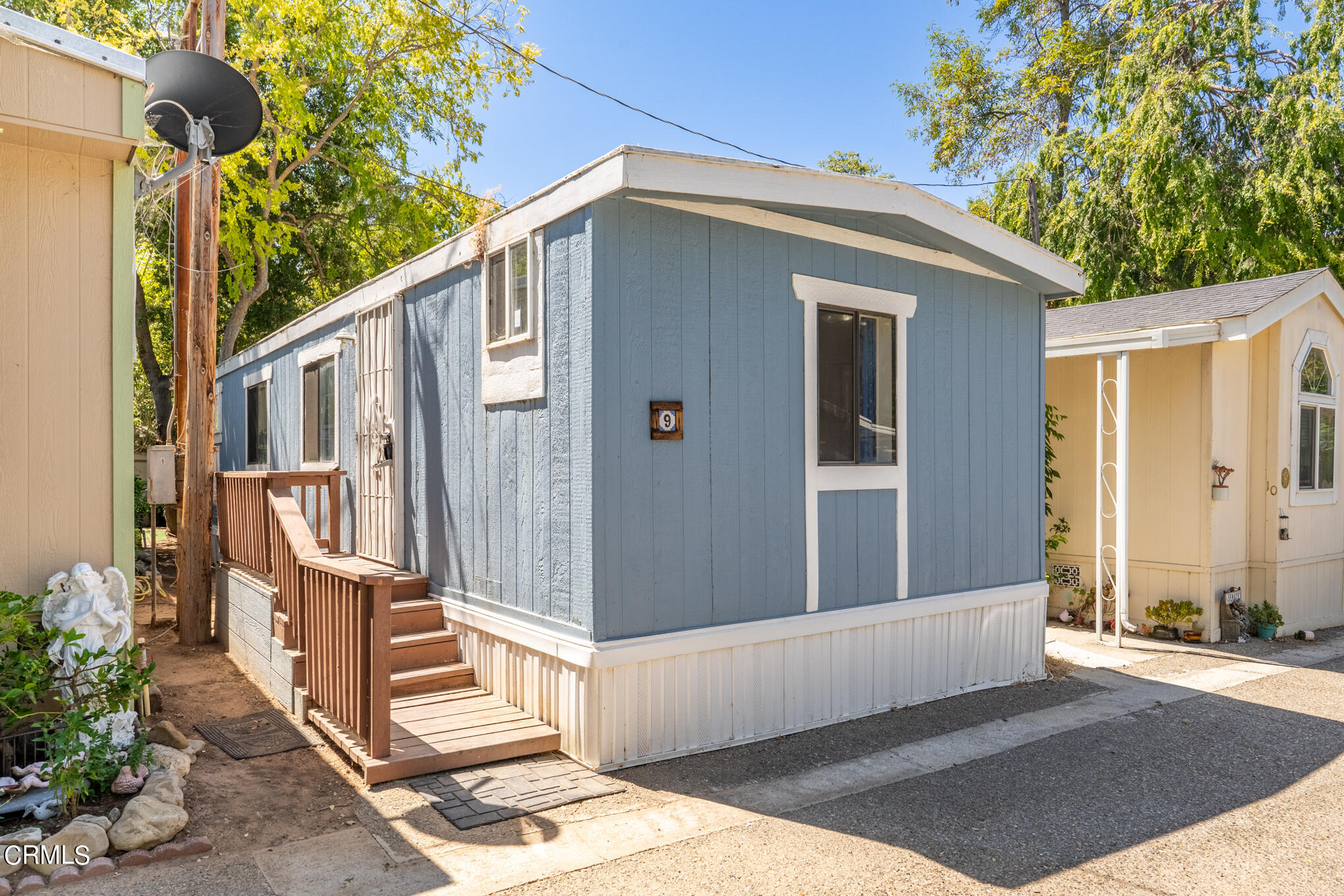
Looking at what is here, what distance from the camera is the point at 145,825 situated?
125 inches

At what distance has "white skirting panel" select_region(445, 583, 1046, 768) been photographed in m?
4.11

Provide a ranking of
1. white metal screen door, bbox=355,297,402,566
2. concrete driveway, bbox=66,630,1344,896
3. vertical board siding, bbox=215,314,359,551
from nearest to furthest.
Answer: concrete driveway, bbox=66,630,1344,896 → white metal screen door, bbox=355,297,402,566 → vertical board siding, bbox=215,314,359,551

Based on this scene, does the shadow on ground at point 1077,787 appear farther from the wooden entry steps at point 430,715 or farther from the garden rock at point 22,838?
the garden rock at point 22,838

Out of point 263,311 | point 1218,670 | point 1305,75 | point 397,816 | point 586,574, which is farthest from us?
point 263,311

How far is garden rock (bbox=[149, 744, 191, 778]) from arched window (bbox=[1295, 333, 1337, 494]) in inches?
348

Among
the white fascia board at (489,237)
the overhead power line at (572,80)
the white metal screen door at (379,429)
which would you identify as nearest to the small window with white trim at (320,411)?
the white fascia board at (489,237)

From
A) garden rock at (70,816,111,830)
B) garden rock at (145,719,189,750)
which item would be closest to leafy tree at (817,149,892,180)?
garden rock at (145,719,189,750)

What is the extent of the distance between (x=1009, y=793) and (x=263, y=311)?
50.8ft

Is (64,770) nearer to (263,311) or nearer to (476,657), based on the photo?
(476,657)

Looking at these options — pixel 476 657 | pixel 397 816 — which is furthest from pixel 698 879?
pixel 476 657

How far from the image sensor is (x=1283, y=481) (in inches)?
305

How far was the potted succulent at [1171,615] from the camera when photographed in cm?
729

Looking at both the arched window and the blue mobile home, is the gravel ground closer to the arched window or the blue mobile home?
the blue mobile home

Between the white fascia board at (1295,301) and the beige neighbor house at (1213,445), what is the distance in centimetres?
2
